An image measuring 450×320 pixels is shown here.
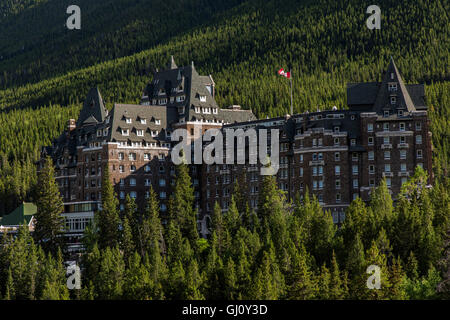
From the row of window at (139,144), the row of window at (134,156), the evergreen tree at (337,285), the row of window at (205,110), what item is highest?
the row of window at (205,110)

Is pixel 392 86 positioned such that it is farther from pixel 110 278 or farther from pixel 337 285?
pixel 110 278

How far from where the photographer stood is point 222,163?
7175 inches

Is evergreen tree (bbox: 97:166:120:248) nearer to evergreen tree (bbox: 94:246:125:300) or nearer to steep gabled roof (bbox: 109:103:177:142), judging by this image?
evergreen tree (bbox: 94:246:125:300)

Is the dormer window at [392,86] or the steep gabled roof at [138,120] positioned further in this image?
the steep gabled roof at [138,120]

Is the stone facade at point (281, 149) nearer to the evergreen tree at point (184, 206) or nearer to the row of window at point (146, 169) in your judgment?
the row of window at point (146, 169)

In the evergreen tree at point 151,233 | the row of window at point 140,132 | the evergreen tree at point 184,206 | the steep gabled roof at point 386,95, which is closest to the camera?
the evergreen tree at point 151,233

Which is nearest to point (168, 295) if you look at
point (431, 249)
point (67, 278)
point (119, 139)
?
point (67, 278)

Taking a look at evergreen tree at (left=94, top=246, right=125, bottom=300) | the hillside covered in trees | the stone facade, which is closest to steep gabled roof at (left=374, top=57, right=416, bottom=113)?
the stone facade

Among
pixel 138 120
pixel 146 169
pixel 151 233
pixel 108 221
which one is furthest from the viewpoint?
pixel 138 120

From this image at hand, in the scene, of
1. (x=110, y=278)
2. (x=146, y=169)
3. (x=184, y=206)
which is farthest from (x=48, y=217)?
(x=110, y=278)

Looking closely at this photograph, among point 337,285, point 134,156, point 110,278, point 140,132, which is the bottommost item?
point 337,285

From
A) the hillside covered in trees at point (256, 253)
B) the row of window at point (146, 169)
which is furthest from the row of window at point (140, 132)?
the hillside covered in trees at point (256, 253)

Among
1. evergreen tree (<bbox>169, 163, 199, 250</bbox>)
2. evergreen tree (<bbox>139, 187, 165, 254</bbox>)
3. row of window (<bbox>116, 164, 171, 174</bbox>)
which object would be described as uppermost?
row of window (<bbox>116, 164, 171, 174</bbox>)

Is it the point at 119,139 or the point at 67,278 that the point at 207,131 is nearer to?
the point at 119,139
